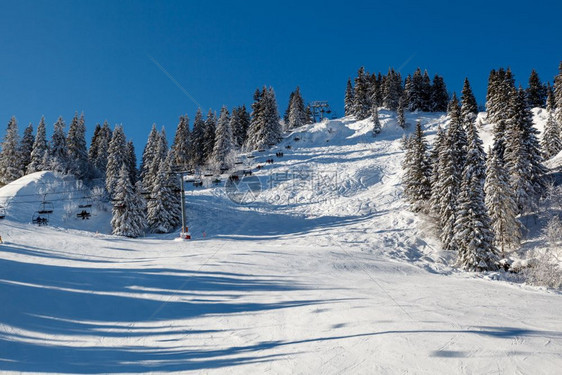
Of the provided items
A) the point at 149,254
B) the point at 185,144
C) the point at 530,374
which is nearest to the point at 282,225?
the point at 149,254

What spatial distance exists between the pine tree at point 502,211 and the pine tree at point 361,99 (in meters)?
64.9

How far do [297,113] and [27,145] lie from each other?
208 ft

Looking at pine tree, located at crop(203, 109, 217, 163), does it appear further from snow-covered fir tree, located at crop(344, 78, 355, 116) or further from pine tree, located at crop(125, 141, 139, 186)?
snow-covered fir tree, located at crop(344, 78, 355, 116)

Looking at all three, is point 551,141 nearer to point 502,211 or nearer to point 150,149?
point 502,211

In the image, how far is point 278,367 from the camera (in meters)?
7.02

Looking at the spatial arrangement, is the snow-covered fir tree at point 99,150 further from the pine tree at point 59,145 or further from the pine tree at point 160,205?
the pine tree at point 160,205

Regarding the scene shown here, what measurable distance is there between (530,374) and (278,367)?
189 inches

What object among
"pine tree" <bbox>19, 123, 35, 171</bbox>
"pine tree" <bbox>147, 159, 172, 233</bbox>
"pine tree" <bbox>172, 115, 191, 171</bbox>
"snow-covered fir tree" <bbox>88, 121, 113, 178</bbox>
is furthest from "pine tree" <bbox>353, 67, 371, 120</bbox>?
"pine tree" <bbox>19, 123, 35, 171</bbox>

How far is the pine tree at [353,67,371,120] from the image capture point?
92.3 meters

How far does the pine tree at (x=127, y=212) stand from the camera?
38050mm

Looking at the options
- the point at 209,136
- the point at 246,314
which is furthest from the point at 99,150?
the point at 246,314

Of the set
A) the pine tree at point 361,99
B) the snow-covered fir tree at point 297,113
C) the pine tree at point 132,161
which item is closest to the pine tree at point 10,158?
the pine tree at point 132,161

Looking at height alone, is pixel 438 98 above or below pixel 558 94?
above

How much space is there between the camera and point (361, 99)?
9312cm
